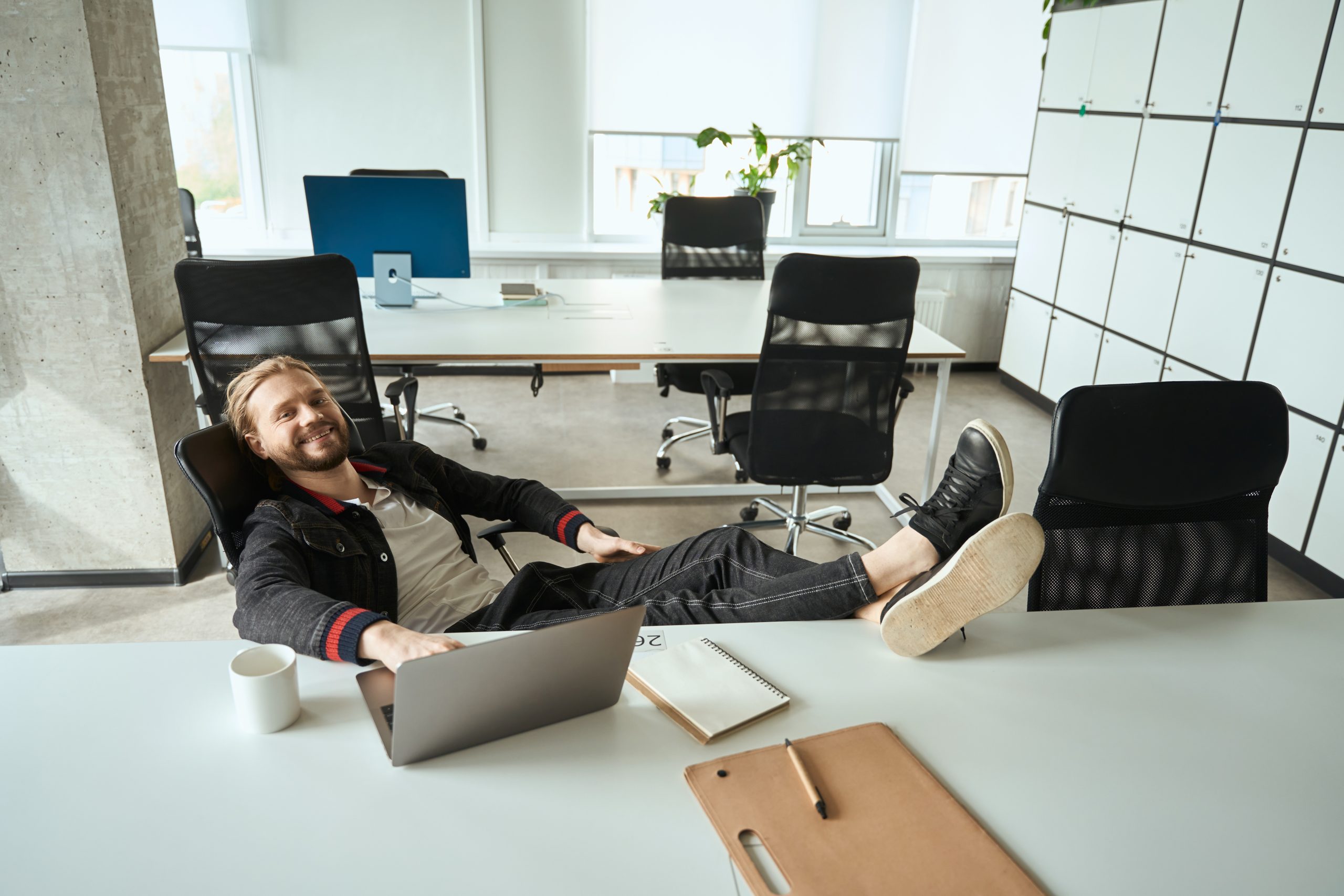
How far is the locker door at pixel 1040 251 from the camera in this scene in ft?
15.4

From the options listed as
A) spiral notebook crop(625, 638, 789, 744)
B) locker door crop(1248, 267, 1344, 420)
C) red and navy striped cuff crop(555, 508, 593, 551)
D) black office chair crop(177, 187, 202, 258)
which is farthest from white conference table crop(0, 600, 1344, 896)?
black office chair crop(177, 187, 202, 258)

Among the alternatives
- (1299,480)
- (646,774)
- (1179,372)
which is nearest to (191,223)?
(646,774)

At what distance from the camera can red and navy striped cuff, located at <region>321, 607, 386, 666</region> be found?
1.31m

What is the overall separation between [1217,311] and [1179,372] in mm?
325

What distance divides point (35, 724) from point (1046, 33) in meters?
5.16

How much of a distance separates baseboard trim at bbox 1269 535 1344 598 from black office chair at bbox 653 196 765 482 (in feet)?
7.39

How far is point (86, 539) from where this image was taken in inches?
112

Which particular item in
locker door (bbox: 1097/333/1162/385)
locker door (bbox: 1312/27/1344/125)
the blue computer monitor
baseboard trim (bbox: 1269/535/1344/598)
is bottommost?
baseboard trim (bbox: 1269/535/1344/598)

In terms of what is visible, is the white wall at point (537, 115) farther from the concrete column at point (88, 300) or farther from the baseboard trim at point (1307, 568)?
the baseboard trim at point (1307, 568)

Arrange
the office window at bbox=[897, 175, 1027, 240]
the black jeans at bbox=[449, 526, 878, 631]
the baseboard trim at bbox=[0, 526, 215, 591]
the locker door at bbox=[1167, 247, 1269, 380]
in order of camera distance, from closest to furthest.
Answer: the black jeans at bbox=[449, 526, 878, 631]
the baseboard trim at bbox=[0, 526, 215, 591]
the locker door at bbox=[1167, 247, 1269, 380]
the office window at bbox=[897, 175, 1027, 240]

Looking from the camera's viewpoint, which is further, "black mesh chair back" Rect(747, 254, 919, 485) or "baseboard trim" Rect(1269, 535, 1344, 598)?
"baseboard trim" Rect(1269, 535, 1344, 598)

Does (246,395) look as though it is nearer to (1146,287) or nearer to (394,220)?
(394,220)

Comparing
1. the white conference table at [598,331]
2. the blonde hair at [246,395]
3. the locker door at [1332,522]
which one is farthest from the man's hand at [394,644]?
the locker door at [1332,522]

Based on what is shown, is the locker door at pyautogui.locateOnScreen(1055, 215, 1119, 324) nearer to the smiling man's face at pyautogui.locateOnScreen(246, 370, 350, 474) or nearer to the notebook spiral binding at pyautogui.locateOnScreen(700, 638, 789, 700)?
the notebook spiral binding at pyautogui.locateOnScreen(700, 638, 789, 700)
